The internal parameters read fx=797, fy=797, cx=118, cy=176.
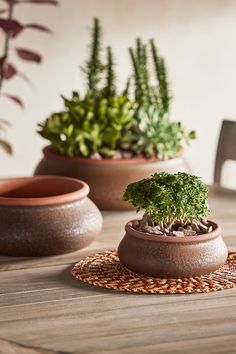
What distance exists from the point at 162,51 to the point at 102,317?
304 centimetres

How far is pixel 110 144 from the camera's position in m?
2.13

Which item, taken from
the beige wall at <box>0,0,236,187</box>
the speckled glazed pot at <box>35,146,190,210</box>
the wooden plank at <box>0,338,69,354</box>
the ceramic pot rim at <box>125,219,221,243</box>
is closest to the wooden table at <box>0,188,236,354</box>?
the wooden plank at <box>0,338,69,354</box>

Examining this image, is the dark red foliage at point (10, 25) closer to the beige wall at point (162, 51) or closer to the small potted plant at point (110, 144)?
the beige wall at point (162, 51)

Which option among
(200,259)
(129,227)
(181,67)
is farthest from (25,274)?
(181,67)

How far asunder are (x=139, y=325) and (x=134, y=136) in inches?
34.4

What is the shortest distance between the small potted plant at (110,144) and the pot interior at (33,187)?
0.18 m

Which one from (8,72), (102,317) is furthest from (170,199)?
(8,72)

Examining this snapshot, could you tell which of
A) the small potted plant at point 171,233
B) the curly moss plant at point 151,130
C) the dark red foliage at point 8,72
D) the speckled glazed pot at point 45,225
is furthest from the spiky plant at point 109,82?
the dark red foliage at point 8,72

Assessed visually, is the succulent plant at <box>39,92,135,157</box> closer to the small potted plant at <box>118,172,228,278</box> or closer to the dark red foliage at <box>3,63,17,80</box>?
the small potted plant at <box>118,172,228,278</box>

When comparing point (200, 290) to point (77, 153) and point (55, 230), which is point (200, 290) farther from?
point (77, 153)

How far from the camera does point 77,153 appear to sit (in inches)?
84.0

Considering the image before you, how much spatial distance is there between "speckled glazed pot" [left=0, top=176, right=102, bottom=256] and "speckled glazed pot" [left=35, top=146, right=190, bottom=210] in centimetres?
29

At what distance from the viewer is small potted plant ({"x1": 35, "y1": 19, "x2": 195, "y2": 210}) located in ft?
6.81

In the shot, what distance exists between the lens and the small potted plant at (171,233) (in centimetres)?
152
